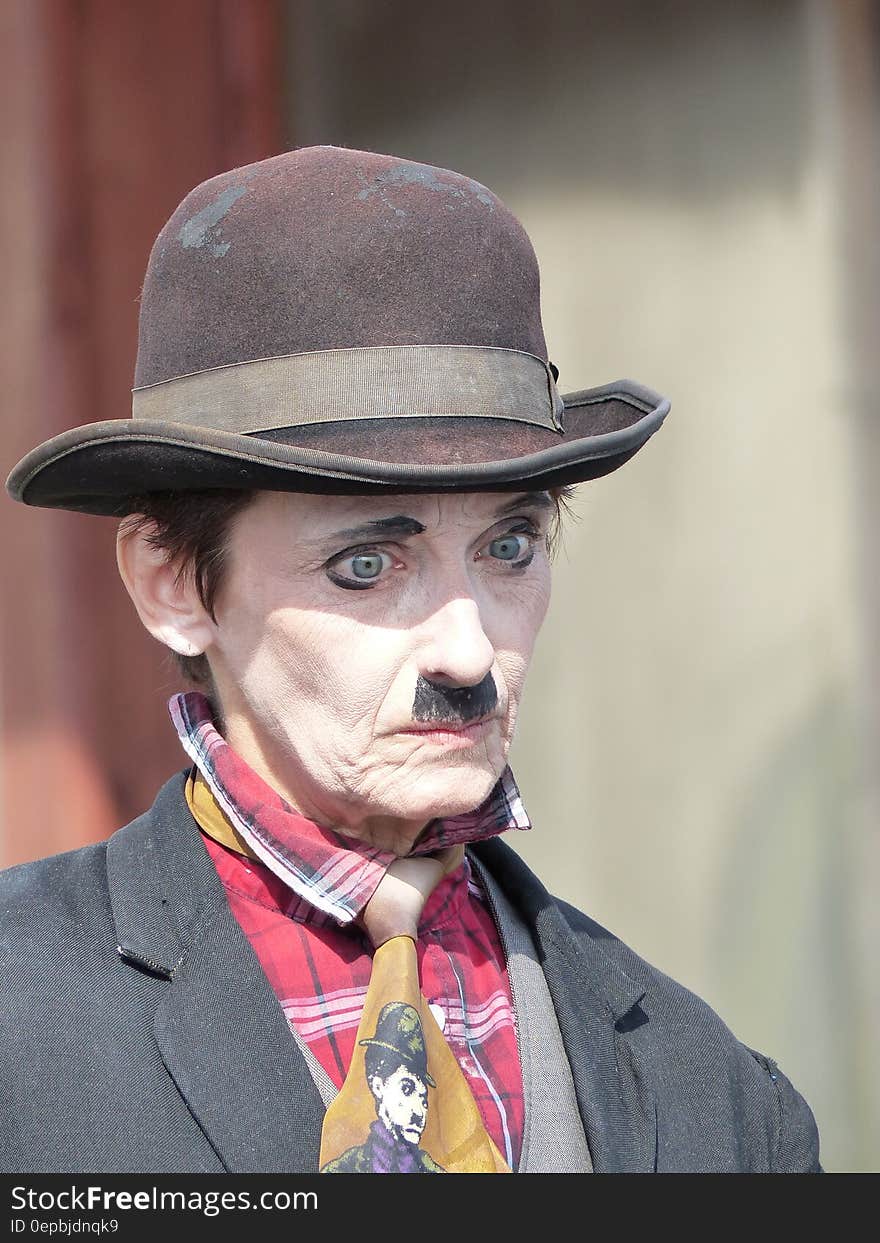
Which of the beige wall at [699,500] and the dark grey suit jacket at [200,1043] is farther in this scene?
the beige wall at [699,500]

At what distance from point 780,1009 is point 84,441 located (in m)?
2.60

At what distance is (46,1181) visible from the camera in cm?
153

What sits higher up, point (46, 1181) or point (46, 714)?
point (46, 1181)

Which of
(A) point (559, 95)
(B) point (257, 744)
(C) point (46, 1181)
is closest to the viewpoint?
(C) point (46, 1181)

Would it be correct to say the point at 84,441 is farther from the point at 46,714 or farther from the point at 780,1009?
the point at 780,1009

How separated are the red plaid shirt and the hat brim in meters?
0.34

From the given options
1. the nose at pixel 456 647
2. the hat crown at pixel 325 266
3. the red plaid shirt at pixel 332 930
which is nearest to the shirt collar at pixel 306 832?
the red plaid shirt at pixel 332 930

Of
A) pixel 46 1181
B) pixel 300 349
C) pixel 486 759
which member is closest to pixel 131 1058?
pixel 46 1181

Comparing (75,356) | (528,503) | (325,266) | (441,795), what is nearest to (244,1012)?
(441,795)

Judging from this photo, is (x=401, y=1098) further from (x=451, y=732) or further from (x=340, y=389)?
(x=340, y=389)

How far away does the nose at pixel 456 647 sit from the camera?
65.2 inches

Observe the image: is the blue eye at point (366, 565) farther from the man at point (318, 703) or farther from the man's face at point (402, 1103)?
the man's face at point (402, 1103)

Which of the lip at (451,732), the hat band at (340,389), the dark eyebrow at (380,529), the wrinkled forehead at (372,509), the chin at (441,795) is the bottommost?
the chin at (441,795)

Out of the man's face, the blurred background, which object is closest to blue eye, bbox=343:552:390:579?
the man's face
